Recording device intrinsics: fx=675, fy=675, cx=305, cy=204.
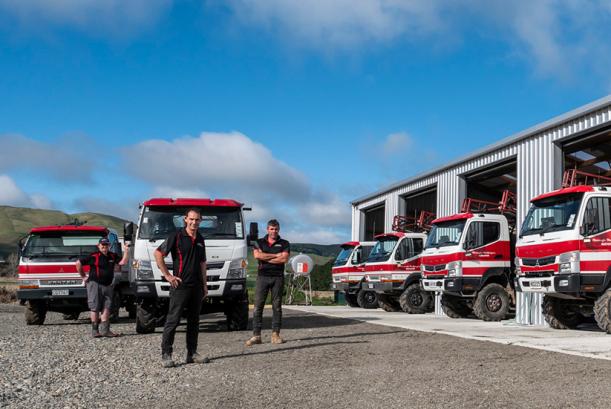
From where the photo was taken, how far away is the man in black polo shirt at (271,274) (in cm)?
981

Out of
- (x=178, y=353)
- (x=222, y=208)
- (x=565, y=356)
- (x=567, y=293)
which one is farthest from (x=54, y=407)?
(x=567, y=293)

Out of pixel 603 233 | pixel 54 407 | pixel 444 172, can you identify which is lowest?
pixel 54 407

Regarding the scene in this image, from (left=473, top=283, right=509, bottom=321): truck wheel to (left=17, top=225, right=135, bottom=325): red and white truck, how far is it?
7.99 m

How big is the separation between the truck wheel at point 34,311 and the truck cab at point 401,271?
985 cm

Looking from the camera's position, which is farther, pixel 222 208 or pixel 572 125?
pixel 572 125

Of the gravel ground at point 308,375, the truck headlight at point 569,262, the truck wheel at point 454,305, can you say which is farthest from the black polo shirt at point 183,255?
the truck wheel at point 454,305

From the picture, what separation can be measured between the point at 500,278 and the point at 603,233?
15.5 feet

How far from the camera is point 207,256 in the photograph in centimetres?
1135

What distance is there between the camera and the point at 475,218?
16219 mm

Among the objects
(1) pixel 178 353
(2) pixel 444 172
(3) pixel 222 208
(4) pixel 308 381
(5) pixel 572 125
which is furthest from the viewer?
(2) pixel 444 172

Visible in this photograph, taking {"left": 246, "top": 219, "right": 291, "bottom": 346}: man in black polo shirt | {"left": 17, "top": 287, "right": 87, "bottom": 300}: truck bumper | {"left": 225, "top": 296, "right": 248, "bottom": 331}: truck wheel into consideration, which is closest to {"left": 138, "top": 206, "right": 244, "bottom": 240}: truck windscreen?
{"left": 225, "top": 296, "right": 248, "bottom": 331}: truck wheel

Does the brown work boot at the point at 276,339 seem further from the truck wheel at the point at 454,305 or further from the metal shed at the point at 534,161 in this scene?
the truck wheel at the point at 454,305

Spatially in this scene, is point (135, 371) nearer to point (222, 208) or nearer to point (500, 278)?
point (222, 208)

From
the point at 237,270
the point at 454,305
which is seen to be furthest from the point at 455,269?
the point at 237,270
